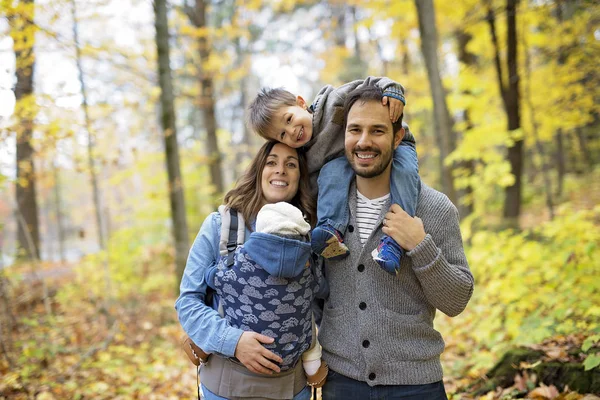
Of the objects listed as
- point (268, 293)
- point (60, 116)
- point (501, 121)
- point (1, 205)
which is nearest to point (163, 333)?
point (60, 116)

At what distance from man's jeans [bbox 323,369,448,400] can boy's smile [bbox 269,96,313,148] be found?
3.99 ft

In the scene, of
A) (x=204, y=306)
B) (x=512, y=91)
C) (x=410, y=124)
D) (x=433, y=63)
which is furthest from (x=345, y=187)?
(x=410, y=124)

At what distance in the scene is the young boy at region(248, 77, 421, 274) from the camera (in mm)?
2047

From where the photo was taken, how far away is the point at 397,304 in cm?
206

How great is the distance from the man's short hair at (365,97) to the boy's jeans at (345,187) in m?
0.18

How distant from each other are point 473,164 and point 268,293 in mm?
8490

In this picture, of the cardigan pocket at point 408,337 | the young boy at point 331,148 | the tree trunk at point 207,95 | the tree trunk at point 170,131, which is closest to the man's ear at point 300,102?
the young boy at point 331,148

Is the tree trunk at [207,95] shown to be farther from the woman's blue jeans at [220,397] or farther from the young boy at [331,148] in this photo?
the woman's blue jeans at [220,397]

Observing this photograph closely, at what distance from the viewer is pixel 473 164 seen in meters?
9.34

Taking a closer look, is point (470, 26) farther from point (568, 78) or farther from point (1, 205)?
point (1, 205)

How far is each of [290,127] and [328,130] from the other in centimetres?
21

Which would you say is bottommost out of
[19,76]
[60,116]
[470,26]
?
[60,116]

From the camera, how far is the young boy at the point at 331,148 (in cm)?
Answer: 205

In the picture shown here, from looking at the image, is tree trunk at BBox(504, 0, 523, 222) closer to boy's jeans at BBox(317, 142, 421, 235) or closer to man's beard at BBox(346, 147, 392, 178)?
boy's jeans at BBox(317, 142, 421, 235)
